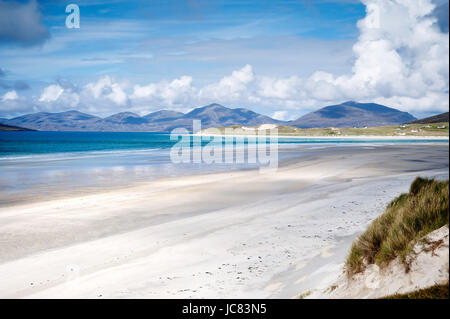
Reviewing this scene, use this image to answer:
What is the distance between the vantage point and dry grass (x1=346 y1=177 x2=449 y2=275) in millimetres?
4965

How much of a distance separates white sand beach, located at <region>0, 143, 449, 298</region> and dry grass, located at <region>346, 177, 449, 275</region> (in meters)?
0.98

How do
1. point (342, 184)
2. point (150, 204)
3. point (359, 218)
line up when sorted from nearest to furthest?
point (359, 218)
point (150, 204)
point (342, 184)

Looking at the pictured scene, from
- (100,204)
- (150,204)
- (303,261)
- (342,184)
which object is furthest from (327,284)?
(342,184)

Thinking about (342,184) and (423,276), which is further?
(342,184)

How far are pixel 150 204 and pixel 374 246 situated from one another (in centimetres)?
1077

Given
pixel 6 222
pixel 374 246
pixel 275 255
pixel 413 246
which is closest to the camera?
pixel 413 246

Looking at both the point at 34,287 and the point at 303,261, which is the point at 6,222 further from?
the point at 303,261

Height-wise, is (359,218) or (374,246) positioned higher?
(374,246)

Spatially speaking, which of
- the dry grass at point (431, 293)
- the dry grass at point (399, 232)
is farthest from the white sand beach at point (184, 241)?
the dry grass at point (431, 293)

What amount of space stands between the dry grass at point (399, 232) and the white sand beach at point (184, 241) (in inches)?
38.7

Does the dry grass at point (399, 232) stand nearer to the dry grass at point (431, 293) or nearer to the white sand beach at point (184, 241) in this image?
the dry grass at point (431, 293)

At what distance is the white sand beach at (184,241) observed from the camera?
6.57 meters

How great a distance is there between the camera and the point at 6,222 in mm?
12148

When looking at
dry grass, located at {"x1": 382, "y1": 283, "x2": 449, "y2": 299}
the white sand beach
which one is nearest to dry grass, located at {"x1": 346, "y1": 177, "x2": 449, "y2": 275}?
dry grass, located at {"x1": 382, "y1": 283, "x2": 449, "y2": 299}
